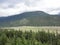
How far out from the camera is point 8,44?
5634 centimetres

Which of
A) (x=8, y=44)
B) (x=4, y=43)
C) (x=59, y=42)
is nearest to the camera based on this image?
(x=8, y=44)

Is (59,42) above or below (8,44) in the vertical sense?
below

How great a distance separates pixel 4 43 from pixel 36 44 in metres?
9.87

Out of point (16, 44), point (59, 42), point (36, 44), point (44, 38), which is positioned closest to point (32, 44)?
point (36, 44)

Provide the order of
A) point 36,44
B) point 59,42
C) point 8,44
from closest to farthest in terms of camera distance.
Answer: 1. point 8,44
2. point 36,44
3. point 59,42

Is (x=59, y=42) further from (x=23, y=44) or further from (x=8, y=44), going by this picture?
(x=8, y=44)

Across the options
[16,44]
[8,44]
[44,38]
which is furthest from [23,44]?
[44,38]

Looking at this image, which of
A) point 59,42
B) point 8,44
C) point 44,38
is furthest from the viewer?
point 44,38

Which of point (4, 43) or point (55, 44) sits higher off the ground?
point (4, 43)

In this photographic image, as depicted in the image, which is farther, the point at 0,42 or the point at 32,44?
the point at 32,44

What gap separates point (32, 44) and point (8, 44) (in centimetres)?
1199

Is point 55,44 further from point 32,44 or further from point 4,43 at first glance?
point 4,43

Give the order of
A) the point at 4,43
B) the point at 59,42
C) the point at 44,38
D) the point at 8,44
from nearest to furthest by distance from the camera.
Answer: the point at 8,44, the point at 4,43, the point at 59,42, the point at 44,38

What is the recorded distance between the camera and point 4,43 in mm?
61188
